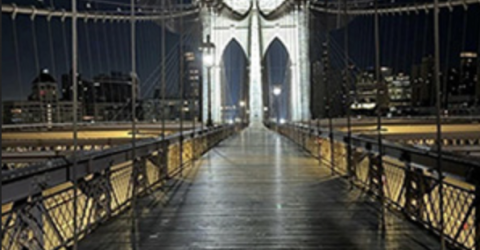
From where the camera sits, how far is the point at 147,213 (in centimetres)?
643

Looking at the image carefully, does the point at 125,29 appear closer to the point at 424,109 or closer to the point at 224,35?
the point at 224,35

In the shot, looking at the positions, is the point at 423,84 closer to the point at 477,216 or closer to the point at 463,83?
the point at 463,83

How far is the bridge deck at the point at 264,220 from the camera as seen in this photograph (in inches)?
195

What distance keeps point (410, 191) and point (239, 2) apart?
48.5 meters

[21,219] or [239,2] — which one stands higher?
[239,2]

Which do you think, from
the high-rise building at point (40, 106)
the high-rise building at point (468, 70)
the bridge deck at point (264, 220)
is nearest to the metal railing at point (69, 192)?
the bridge deck at point (264, 220)

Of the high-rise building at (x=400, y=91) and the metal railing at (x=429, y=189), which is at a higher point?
the high-rise building at (x=400, y=91)

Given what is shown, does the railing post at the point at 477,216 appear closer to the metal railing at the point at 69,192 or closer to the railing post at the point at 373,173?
the metal railing at the point at 69,192

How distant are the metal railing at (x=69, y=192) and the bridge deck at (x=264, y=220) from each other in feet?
0.87

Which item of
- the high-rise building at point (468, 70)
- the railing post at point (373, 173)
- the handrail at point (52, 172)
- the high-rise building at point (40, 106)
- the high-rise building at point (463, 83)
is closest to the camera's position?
the handrail at point (52, 172)

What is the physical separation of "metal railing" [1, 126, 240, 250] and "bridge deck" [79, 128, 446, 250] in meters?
0.26

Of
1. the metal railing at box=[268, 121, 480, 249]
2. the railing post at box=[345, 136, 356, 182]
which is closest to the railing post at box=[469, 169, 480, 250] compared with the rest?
the metal railing at box=[268, 121, 480, 249]

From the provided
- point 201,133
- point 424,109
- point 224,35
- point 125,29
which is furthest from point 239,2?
point 201,133

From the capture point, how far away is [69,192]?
653 centimetres
